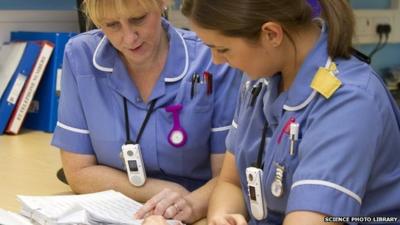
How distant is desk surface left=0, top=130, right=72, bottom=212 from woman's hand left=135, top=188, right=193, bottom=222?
0.34 meters

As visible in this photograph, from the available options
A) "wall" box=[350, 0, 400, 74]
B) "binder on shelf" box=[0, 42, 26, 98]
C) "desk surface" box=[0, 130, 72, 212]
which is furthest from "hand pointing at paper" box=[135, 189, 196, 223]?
"wall" box=[350, 0, 400, 74]

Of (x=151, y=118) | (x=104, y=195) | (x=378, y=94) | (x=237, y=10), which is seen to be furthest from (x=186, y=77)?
(x=378, y=94)

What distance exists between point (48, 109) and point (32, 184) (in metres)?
0.69

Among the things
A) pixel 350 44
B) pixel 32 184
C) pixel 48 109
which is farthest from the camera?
pixel 48 109

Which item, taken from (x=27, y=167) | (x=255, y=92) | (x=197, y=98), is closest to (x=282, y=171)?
(x=255, y=92)

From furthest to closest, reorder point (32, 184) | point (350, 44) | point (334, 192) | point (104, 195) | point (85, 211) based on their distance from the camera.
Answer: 1. point (32, 184)
2. point (104, 195)
3. point (85, 211)
4. point (350, 44)
5. point (334, 192)

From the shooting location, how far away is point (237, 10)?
0.98 meters

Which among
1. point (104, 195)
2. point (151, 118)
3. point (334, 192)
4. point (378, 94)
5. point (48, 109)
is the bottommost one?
point (48, 109)

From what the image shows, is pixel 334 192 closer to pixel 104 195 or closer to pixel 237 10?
pixel 237 10

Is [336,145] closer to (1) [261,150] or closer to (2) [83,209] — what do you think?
(1) [261,150]

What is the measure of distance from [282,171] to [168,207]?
0.34m

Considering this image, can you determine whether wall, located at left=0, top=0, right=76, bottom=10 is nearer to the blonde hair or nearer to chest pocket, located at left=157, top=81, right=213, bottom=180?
the blonde hair

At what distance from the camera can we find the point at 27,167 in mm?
1746

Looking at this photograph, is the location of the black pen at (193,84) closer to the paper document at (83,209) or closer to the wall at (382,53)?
the paper document at (83,209)
